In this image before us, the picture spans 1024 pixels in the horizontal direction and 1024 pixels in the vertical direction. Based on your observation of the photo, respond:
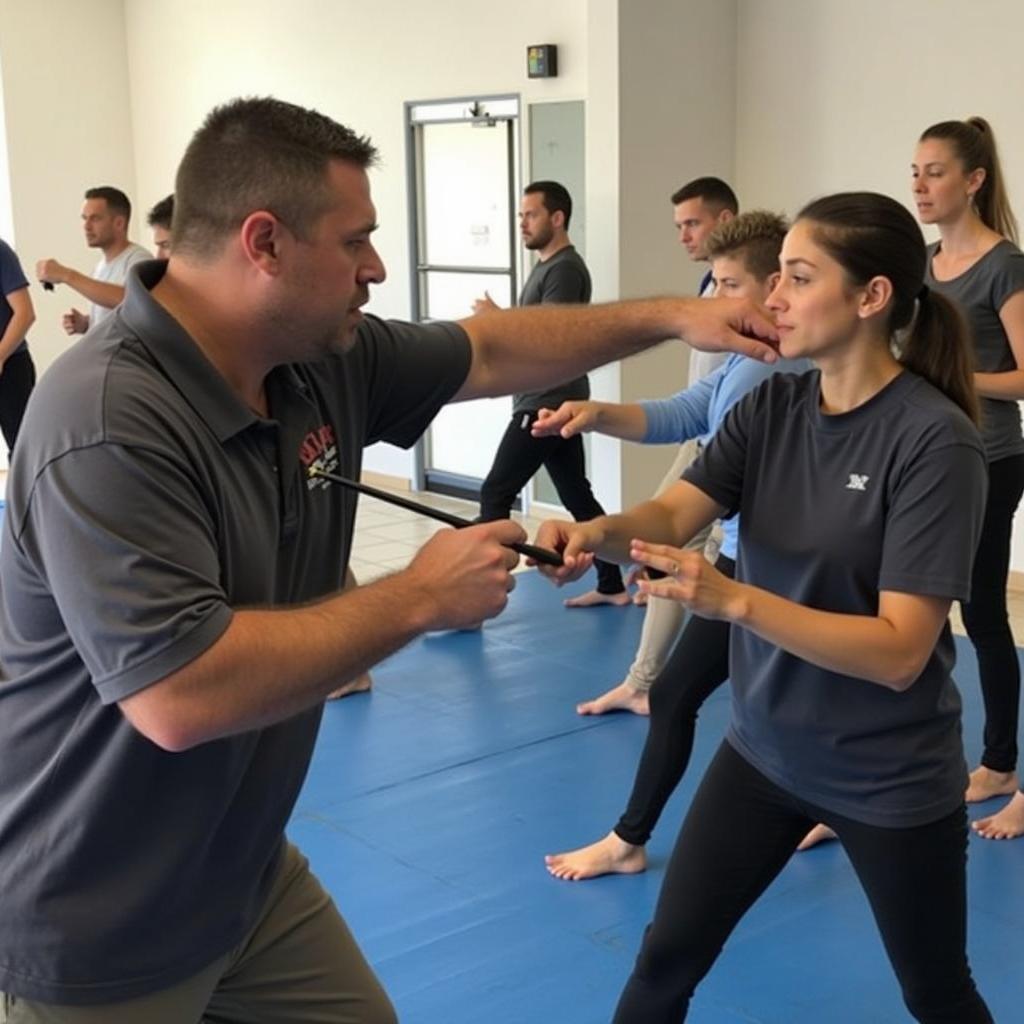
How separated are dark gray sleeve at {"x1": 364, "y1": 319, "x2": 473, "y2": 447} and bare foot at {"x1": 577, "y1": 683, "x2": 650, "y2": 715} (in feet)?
7.49

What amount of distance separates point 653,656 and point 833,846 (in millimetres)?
941

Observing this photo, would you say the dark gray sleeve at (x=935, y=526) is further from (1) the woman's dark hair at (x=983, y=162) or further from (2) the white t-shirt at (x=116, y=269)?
(2) the white t-shirt at (x=116, y=269)

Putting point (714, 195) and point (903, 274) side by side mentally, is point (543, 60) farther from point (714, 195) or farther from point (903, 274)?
→ point (903, 274)

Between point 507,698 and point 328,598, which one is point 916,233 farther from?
point 507,698

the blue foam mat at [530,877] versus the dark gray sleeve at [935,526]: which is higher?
the dark gray sleeve at [935,526]

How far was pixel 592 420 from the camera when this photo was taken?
2611 mm

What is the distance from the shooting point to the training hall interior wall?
19.0 ft

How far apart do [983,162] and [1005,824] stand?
1710 mm

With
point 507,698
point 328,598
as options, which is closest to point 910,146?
point 507,698

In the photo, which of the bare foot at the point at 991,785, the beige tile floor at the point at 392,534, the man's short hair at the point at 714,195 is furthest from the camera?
the beige tile floor at the point at 392,534

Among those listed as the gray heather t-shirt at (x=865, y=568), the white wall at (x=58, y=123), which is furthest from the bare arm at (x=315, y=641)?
the white wall at (x=58, y=123)

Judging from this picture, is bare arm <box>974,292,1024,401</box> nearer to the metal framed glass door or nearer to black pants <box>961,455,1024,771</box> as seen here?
black pants <box>961,455,1024,771</box>

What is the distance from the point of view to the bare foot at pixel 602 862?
3312 millimetres

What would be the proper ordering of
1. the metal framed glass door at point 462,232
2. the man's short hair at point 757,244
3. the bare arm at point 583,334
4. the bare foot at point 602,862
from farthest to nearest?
1. the metal framed glass door at point 462,232
2. the bare foot at point 602,862
3. the man's short hair at point 757,244
4. the bare arm at point 583,334
